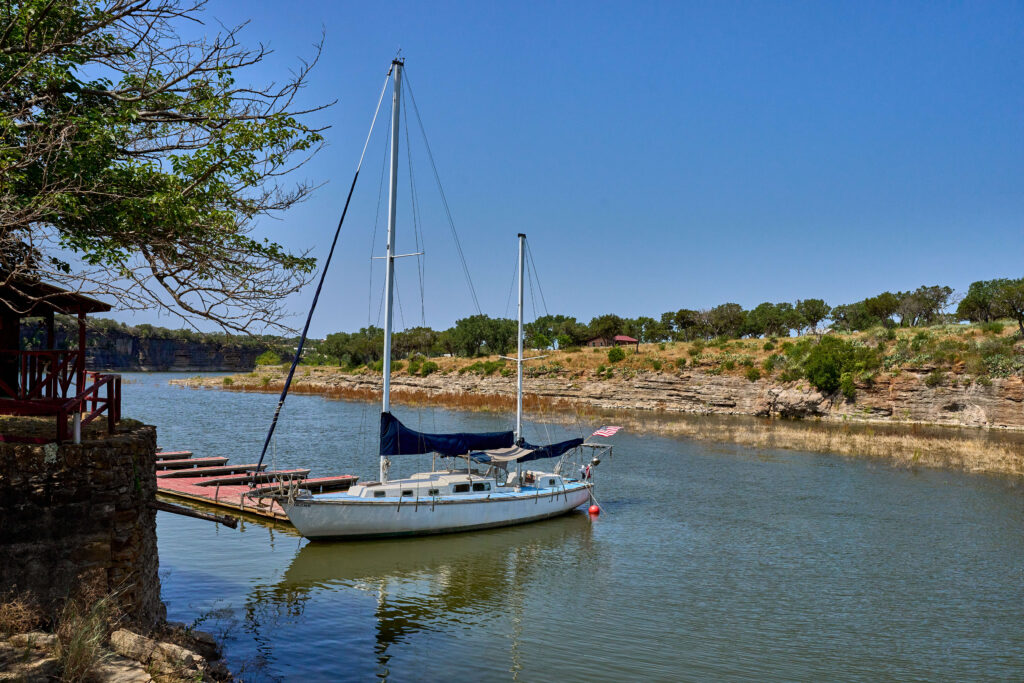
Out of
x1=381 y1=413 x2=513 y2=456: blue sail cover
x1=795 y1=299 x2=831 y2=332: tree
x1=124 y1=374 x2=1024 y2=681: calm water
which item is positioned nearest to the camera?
x1=124 y1=374 x2=1024 y2=681: calm water

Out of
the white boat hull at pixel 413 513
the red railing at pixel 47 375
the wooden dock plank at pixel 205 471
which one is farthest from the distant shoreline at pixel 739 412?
the red railing at pixel 47 375

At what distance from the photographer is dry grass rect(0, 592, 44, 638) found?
9.77 m

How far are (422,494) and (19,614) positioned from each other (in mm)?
14227

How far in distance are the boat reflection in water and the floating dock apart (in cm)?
362

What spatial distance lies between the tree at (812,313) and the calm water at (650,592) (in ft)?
280

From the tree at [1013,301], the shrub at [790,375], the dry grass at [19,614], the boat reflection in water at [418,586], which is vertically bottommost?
the boat reflection in water at [418,586]

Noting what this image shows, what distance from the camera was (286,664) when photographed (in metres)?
13.9

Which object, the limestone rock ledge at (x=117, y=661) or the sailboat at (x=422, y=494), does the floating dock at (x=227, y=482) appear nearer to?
the sailboat at (x=422, y=494)

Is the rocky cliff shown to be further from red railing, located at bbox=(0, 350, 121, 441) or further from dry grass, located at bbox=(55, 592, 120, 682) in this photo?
dry grass, located at bbox=(55, 592, 120, 682)

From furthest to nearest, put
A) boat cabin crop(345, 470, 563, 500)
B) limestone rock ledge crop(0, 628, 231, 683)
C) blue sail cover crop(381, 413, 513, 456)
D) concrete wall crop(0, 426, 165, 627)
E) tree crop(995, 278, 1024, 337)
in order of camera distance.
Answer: tree crop(995, 278, 1024, 337) < blue sail cover crop(381, 413, 513, 456) < boat cabin crop(345, 470, 563, 500) < concrete wall crop(0, 426, 165, 627) < limestone rock ledge crop(0, 628, 231, 683)

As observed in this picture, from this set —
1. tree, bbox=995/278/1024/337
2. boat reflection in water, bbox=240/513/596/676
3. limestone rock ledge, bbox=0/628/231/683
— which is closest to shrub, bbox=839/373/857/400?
tree, bbox=995/278/1024/337

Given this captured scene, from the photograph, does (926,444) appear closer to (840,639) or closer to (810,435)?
(810,435)

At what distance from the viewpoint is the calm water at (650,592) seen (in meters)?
14.8

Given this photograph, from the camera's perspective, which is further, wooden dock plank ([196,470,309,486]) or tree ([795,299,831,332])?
tree ([795,299,831,332])
